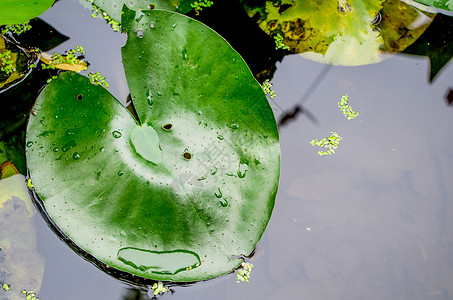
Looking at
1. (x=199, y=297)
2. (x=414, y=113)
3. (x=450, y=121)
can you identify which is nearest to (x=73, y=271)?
(x=199, y=297)

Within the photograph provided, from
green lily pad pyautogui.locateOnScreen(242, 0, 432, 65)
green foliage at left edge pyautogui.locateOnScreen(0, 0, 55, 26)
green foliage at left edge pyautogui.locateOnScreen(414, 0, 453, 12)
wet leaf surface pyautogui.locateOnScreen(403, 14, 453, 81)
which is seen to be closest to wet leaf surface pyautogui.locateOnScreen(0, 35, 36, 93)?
green foliage at left edge pyautogui.locateOnScreen(0, 0, 55, 26)

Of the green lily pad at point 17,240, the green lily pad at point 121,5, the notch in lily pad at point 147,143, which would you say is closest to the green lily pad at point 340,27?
the green lily pad at point 121,5

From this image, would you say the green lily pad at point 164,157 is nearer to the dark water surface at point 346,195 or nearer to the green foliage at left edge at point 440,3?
the dark water surface at point 346,195

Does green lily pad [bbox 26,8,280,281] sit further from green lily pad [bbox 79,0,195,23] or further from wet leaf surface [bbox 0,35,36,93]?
wet leaf surface [bbox 0,35,36,93]

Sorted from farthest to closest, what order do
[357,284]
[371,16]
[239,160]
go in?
[371,16]
[357,284]
[239,160]

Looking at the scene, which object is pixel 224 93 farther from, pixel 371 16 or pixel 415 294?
pixel 415 294

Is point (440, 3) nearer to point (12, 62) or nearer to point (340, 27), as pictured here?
point (340, 27)

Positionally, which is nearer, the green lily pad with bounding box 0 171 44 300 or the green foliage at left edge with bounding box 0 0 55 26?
the green foliage at left edge with bounding box 0 0 55 26
